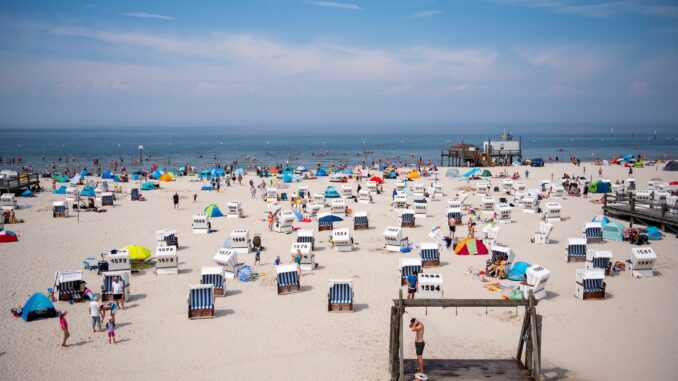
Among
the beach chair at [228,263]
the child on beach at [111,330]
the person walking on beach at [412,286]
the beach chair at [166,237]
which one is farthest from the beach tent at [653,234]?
the child on beach at [111,330]

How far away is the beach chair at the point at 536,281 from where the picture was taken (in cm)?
1404

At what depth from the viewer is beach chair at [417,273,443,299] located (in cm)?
1386

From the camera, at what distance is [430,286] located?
45.6 feet

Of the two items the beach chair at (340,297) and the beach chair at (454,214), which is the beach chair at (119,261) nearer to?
the beach chair at (340,297)

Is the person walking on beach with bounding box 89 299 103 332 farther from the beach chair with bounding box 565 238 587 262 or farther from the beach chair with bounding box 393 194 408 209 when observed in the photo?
the beach chair with bounding box 393 194 408 209

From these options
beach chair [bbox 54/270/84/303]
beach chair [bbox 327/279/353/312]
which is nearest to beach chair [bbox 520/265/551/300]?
beach chair [bbox 327/279/353/312]

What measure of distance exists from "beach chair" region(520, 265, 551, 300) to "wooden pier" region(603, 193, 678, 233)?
12.1m

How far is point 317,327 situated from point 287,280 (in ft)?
9.09

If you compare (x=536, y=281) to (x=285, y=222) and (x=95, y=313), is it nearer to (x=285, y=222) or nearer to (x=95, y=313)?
(x=95, y=313)

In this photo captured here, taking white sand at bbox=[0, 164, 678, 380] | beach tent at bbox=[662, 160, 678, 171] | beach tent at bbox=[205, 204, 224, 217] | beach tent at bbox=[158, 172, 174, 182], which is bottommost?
white sand at bbox=[0, 164, 678, 380]

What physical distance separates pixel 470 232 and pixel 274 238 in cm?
839

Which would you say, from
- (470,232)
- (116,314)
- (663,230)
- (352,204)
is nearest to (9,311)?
(116,314)

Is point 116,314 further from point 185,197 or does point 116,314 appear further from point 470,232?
point 185,197

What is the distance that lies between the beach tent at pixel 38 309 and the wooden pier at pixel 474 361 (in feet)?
30.0
